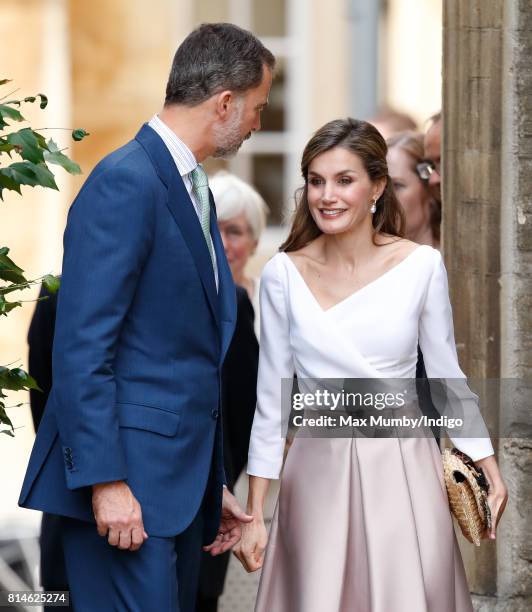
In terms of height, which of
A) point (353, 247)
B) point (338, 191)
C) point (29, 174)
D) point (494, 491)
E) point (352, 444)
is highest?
point (338, 191)

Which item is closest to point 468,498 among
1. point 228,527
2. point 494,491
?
point 494,491

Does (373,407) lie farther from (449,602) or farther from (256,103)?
(256,103)

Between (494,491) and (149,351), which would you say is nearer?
(149,351)

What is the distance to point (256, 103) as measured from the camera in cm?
418

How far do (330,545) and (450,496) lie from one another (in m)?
0.34

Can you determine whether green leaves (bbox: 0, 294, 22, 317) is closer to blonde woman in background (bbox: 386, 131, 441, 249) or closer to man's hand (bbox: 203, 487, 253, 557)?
man's hand (bbox: 203, 487, 253, 557)

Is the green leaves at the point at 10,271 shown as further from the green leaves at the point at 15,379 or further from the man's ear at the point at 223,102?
the man's ear at the point at 223,102

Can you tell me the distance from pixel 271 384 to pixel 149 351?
504 mm

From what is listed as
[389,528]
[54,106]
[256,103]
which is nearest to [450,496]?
[389,528]

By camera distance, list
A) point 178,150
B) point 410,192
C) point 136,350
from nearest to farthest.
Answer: point 136,350, point 178,150, point 410,192

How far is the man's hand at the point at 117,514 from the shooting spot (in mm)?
3838

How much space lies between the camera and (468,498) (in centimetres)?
425

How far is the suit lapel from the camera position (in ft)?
13.1

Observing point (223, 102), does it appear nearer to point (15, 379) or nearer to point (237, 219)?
point (15, 379)
